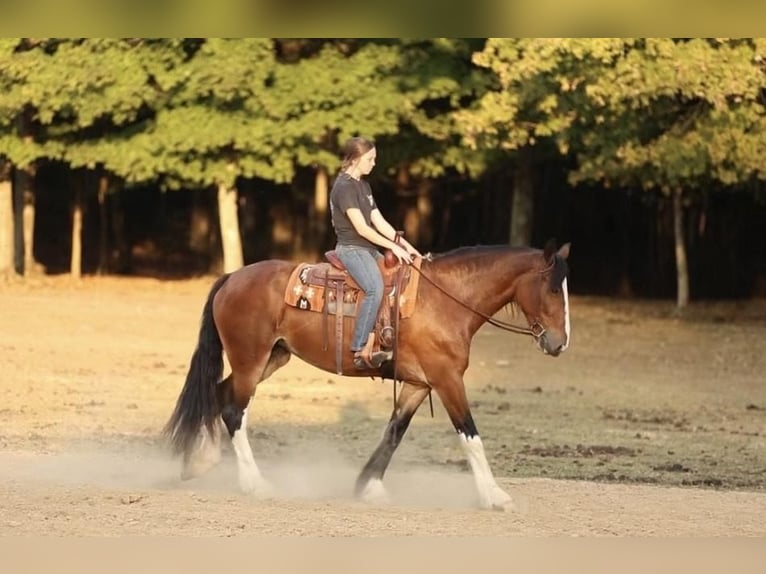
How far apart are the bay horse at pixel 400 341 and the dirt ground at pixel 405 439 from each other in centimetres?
35

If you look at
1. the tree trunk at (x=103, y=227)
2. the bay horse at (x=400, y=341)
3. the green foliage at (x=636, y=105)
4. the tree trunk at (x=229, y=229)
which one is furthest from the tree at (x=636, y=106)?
the tree trunk at (x=103, y=227)

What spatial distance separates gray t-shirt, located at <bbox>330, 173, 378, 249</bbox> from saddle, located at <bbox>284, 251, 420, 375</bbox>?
0.22 m

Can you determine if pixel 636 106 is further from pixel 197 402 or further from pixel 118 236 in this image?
pixel 118 236

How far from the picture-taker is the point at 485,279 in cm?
1074

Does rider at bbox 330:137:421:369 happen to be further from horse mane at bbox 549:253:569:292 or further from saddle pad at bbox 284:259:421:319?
horse mane at bbox 549:253:569:292

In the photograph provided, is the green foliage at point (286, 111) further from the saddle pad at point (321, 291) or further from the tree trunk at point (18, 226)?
the saddle pad at point (321, 291)

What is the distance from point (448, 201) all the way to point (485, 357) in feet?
57.7

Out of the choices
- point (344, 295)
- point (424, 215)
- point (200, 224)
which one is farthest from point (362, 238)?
point (200, 224)

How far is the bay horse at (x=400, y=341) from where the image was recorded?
34.3 ft

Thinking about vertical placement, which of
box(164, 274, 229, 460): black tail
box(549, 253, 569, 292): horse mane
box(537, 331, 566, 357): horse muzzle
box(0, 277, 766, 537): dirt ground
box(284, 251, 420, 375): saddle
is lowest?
box(0, 277, 766, 537): dirt ground

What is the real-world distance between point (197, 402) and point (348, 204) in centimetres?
191

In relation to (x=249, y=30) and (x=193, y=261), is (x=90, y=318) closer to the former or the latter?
(x=193, y=261)

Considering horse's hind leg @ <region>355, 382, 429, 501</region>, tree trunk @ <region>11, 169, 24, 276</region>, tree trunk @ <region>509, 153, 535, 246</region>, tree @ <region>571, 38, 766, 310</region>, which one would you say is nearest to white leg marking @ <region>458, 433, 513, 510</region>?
horse's hind leg @ <region>355, 382, 429, 501</region>

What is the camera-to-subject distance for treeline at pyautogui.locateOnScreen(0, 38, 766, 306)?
2444cm
